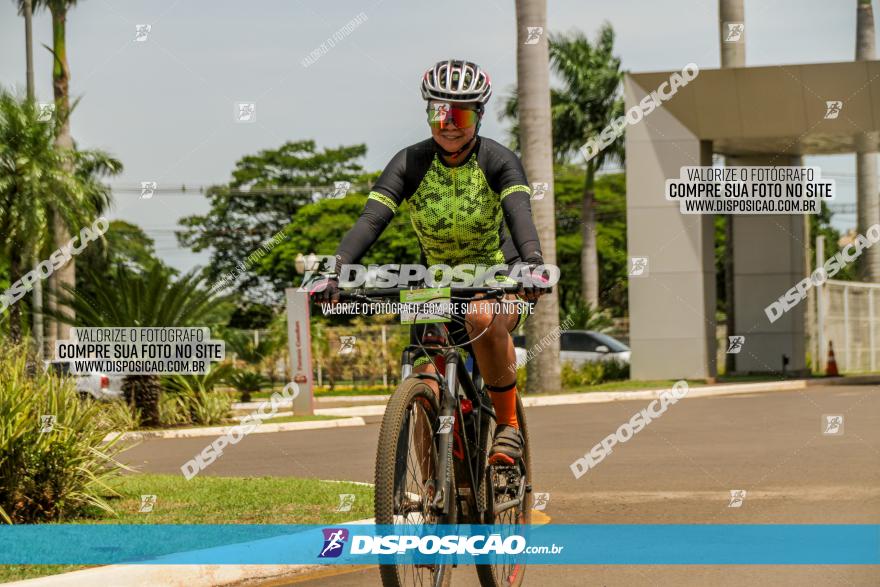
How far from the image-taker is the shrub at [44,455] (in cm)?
852

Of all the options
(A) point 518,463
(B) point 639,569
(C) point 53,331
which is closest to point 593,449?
(B) point 639,569

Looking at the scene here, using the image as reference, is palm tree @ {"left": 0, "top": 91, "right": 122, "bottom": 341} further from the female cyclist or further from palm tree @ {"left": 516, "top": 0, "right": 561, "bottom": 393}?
the female cyclist

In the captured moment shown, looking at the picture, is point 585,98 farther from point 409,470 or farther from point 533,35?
point 409,470

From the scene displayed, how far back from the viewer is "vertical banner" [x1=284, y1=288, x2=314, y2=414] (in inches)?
880

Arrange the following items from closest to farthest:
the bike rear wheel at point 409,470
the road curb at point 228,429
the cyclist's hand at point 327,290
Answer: the bike rear wheel at point 409,470, the cyclist's hand at point 327,290, the road curb at point 228,429

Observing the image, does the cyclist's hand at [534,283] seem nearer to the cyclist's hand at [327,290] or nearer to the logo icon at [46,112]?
the cyclist's hand at [327,290]

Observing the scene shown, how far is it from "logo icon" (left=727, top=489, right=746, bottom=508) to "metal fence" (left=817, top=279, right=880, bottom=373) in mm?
24353

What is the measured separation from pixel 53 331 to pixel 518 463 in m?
30.7

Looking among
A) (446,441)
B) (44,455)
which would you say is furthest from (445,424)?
(44,455)

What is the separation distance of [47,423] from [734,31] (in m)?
26.2

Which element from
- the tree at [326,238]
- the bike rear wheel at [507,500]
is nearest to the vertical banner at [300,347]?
the bike rear wheel at [507,500]

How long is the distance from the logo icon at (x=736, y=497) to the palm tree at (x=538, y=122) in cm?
1562

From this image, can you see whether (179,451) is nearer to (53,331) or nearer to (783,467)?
(783,467)

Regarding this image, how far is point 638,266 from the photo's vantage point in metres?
29.1
